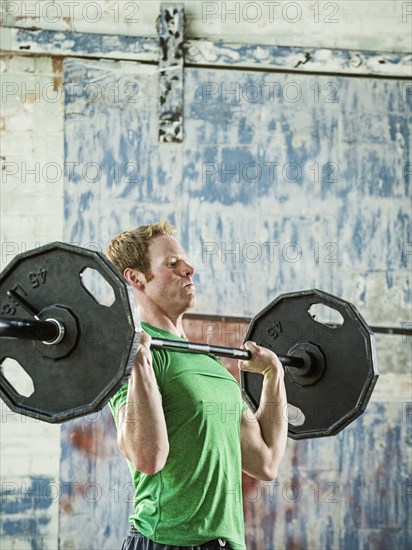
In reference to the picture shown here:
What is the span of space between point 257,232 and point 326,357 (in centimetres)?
161

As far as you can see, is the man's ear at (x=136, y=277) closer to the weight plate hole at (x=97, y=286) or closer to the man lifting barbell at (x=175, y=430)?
the man lifting barbell at (x=175, y=430)

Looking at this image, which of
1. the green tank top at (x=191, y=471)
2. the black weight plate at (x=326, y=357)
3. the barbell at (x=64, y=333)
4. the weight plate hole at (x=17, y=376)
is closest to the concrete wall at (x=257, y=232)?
the weight plate hole at (x=17, y=376)

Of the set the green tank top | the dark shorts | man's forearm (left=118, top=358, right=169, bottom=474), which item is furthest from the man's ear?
the dark shorts

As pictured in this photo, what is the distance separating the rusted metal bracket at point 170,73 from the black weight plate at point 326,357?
1.67 meters

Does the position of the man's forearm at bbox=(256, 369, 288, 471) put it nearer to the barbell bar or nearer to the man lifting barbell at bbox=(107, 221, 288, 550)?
the man lifting barbell at bbox=(107, 221, 288, 550)

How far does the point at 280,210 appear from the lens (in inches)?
163

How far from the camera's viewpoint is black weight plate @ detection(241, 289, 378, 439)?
2500 mm

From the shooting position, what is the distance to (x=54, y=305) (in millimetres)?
1896

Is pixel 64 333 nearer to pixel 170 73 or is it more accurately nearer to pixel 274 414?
pixel 274 414

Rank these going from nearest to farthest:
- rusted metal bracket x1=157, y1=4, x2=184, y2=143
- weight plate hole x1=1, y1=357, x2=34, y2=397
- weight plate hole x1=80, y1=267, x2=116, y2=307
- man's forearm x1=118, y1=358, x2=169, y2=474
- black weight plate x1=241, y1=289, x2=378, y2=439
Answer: man's forearm x1=118, y1=358, x2=169, y2=474
black weight plate x1=241, y1=289, x2=378, y2=439
weight plate hole x1=1, y1=357, x2=34, y2=397
weight plate hole x1=80, y1=267, x2=116, y2=307
rusted metal bracket x1=157, y1=4, x2=184, y2=143

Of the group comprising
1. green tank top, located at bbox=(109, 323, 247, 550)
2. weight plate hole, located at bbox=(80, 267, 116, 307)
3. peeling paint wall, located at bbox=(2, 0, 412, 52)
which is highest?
peeling paint wall, located at bbox=(2, 0, 412, 52)

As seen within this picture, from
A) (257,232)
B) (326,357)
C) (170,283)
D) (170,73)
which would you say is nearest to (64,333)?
(170,283)

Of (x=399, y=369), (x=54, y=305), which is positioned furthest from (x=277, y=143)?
(x=54, y=305)

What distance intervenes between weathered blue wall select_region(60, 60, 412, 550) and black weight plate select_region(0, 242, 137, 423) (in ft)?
6.56
